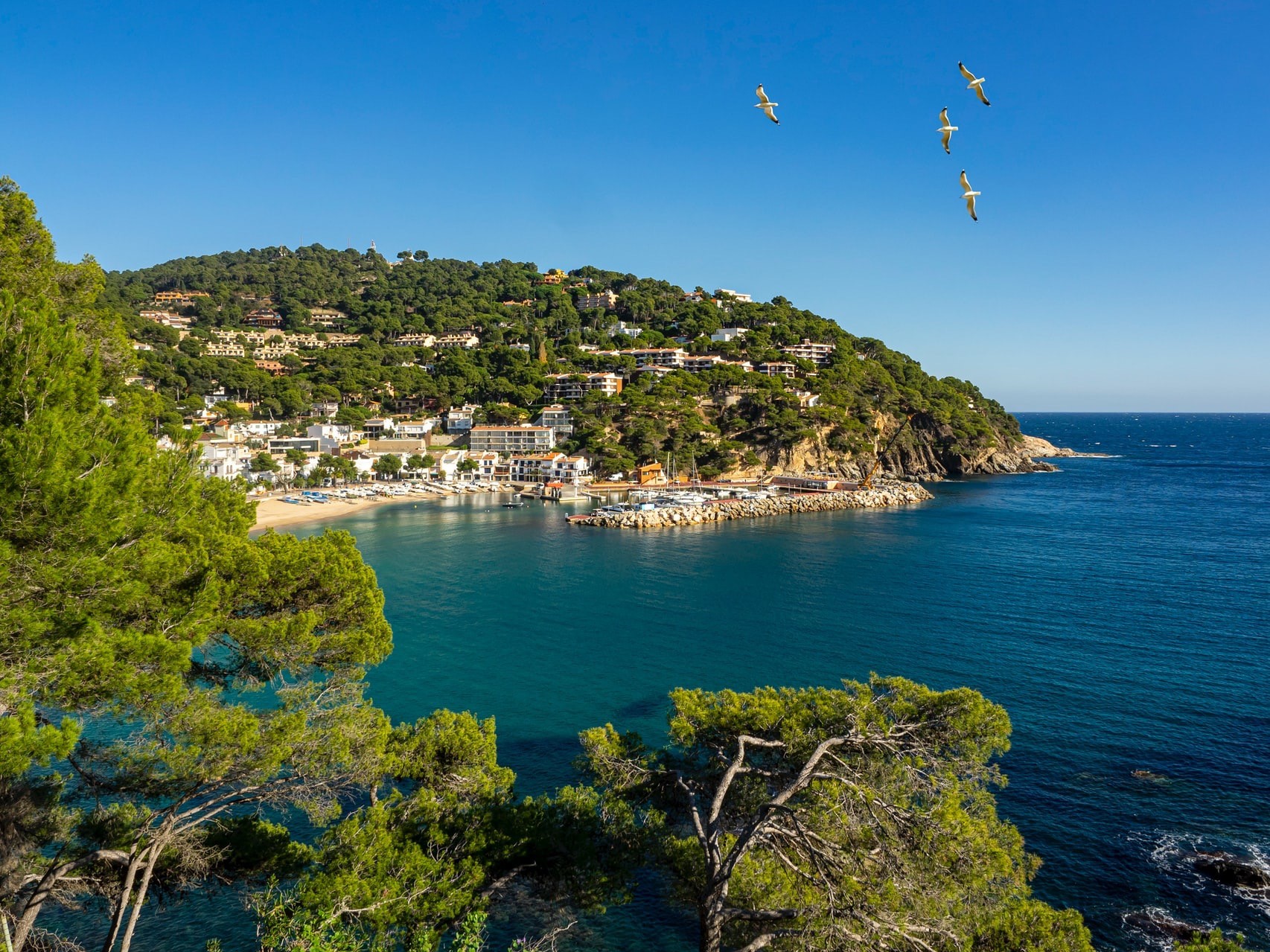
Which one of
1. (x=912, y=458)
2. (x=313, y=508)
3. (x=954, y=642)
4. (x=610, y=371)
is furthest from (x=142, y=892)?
(x=610, y=371)

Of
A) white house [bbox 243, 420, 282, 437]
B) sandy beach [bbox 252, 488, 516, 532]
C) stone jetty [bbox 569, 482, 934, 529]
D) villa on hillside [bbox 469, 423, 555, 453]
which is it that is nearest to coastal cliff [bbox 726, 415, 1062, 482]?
stone jetty [bbox 569, 482, 934, 529]

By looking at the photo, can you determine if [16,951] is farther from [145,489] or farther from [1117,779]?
[1117,779]

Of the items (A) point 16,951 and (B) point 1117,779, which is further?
(B) point 1117,779

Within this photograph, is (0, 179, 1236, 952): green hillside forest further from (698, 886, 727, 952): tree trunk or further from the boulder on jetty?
the boulder on jetty

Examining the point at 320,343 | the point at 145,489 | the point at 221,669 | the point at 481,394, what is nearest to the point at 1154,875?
the point at 221,669

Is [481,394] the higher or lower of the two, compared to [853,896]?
A: higher
